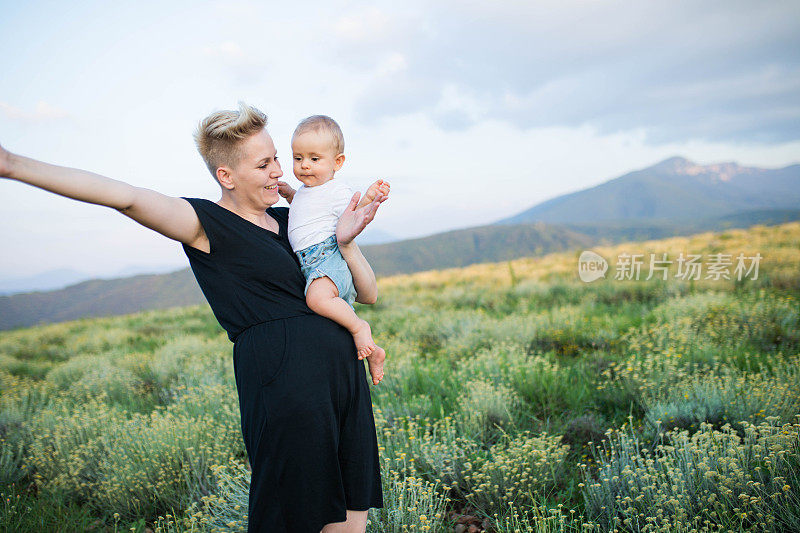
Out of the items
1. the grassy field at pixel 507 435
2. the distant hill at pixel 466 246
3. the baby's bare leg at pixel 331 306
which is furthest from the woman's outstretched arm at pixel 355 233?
the distant hill at pixel 466 246

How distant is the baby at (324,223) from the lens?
196 cm

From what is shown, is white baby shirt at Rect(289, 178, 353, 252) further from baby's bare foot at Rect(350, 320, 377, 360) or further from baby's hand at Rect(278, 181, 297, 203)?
baby's bare foot at Rect(350, 320, 377, 360)

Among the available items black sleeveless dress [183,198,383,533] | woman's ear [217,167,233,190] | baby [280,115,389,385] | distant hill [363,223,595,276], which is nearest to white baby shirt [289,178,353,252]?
baby [280,115,389,385]

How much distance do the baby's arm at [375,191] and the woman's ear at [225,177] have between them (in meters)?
0.55

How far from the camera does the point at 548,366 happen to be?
189 inches

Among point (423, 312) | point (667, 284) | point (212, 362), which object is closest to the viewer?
point (212, 362)

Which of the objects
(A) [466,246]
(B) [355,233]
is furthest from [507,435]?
(A) [466,246]

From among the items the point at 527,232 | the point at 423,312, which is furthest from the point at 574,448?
the point at 527,232

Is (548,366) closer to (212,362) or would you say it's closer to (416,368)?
(416,368)

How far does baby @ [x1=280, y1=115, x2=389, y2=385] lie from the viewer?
196cm

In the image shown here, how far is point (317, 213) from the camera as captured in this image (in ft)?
6.81

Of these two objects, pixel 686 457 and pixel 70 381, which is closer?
pixel 686 457

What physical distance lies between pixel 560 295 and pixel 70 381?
9875 mm

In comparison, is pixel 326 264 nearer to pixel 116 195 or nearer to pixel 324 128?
pixel 324 128
